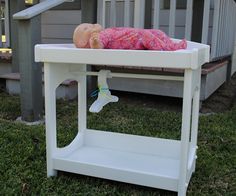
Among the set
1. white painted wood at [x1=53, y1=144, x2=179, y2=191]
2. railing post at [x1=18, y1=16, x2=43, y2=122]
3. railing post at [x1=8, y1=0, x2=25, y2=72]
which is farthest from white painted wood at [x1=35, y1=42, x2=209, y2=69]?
railing post at [x1=8, y1=0, x2=25, y2=72]

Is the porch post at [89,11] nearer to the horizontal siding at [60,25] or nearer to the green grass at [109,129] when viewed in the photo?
the green grass at [109,129]

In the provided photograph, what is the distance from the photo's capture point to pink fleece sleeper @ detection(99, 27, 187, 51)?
176 centimetres

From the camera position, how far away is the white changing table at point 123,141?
166 cm

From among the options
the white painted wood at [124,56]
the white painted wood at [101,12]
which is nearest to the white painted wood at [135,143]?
the white painted wood at [124,56]

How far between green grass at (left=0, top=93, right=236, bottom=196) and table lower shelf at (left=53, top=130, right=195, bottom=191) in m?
0.10

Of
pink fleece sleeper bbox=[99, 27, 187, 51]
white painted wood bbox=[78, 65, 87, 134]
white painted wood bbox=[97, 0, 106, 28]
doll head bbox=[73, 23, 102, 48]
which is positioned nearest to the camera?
pink fleece sleeper bbox=[99, 27, 187, 51]

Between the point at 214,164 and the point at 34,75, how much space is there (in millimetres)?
1670

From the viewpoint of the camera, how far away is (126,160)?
206 centimetres

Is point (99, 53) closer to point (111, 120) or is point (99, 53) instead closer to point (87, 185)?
point (87, 185)

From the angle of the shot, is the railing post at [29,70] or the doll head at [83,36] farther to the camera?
the railing post at [29,70]

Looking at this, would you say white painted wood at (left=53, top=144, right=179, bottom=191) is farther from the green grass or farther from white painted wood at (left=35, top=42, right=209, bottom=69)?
white painted wood at (left=35, top=42, right=209, bottom=69)

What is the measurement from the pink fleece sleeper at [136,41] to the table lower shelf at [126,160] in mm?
638

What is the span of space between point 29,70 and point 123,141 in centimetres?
121

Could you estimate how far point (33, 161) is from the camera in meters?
2.25
